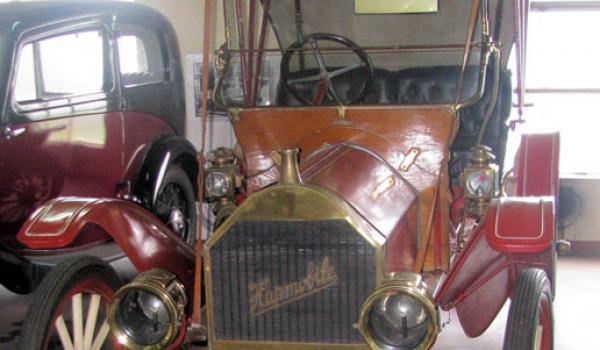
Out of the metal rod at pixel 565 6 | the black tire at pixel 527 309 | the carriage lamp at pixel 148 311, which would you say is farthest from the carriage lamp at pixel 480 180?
the metal rod at pixel 565 6

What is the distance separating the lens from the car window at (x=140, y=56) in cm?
436

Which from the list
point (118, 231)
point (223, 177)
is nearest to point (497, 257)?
point (223, 177)

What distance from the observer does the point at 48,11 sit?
376cm

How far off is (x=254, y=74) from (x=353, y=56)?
78 cm

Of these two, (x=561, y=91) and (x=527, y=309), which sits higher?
(x=561, y=91)

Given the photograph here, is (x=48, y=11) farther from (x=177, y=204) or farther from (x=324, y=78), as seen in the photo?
(x=324, y=78)

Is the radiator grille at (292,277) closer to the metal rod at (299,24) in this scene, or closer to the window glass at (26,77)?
the metal rod at (299,24)

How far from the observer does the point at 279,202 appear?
181 cm

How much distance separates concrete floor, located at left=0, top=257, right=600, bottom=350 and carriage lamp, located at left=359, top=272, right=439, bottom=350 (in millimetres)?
1363

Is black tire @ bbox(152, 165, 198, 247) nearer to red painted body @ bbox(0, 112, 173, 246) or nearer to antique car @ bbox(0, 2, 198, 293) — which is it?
antique car @ bbox(0, 2, 198, 293)

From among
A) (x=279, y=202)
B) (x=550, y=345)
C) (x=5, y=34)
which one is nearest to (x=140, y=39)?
(x=5, y=34)

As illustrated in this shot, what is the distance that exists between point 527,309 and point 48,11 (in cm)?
314

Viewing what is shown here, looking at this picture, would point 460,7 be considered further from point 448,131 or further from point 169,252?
point 169,252

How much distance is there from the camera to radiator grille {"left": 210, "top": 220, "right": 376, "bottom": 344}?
180cm
